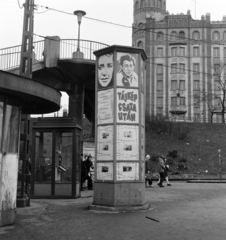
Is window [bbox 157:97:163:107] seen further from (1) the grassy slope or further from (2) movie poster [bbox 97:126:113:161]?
(2) movie poster [bbox 97:126:113:161]

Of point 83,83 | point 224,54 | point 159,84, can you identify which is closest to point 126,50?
point 83,83

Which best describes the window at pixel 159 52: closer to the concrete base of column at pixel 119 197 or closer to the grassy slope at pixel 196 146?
the grassy slope at pixel 196 146

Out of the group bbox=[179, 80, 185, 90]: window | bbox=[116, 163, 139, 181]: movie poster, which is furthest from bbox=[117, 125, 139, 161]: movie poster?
bbox=[179, 80, 185, 90]: window

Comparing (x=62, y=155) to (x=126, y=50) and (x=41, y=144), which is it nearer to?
(x=41, y=144)

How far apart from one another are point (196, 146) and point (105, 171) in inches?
1101

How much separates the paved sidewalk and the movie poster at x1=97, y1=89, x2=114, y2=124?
2.71m

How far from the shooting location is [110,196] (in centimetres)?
1028

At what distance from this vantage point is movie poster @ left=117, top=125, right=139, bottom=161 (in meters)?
10.5

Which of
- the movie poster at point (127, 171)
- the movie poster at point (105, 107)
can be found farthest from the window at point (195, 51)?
the movie poster at point (127, 171)

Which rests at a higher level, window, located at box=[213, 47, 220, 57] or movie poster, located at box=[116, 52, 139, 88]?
window, located at box=[213, 47, 220, 57]

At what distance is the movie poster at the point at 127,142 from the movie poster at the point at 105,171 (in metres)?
0.39

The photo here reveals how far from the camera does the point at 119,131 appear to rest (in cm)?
1054

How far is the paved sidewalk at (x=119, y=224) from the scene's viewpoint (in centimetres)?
705

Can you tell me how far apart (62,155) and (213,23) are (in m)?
66.1
